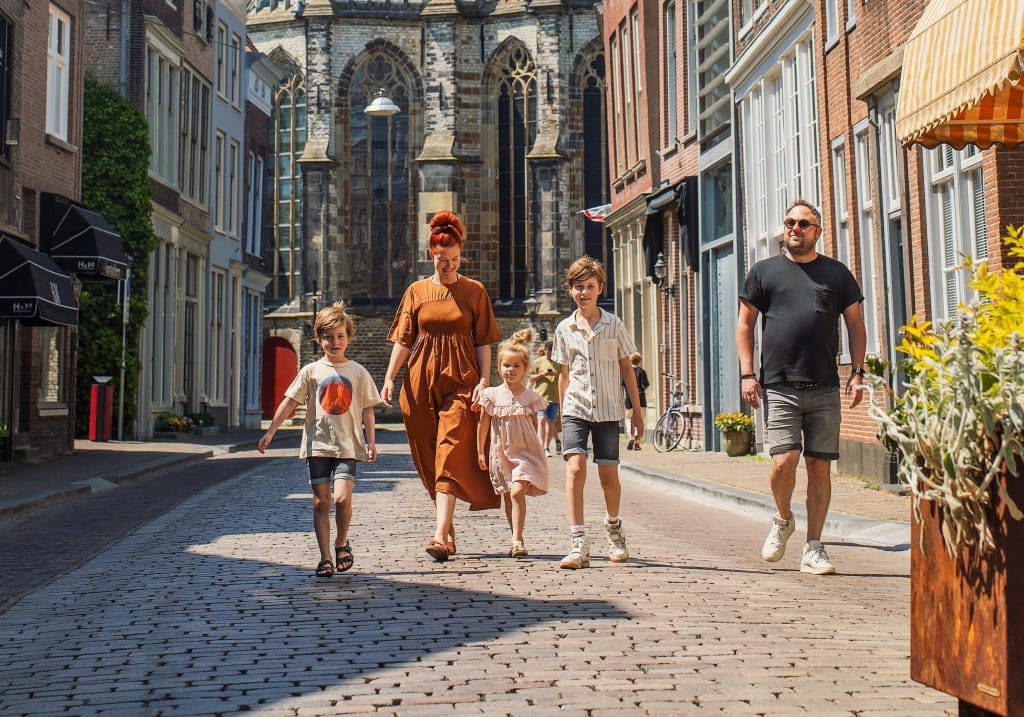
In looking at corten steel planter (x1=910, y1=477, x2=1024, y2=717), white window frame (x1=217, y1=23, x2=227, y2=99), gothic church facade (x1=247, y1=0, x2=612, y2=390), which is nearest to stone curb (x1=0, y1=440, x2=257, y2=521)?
corten steel planter (x1=910, y1=477, x2=1024, y2=717)

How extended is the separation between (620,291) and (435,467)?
2401 cm

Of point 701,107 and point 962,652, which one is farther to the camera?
point 701,107

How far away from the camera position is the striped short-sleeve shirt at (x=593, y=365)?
8.09 metres

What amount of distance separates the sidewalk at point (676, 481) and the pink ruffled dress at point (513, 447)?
2.60 meters

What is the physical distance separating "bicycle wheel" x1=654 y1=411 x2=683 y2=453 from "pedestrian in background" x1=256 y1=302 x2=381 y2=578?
16.9 meters

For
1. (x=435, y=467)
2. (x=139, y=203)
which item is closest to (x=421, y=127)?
(x=139, y=203)

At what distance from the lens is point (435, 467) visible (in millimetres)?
8289

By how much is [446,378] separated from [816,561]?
2.42m

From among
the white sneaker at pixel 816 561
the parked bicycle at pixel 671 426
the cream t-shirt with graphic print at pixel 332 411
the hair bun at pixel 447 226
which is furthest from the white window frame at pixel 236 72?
the white sneaker at pixel 816 561

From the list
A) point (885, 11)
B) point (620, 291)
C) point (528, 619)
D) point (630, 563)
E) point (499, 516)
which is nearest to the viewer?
point (528, 619)

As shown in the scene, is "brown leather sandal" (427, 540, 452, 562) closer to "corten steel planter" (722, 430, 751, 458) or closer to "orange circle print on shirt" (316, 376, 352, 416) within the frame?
"orange circle print on shirt" (316, 376, 352, 416)

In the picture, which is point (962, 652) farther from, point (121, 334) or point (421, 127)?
point (421, 127)

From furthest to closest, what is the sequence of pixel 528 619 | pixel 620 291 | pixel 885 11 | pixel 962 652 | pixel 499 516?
pixel 620 291, pixel 885 11, pixel 499 516, pixel 528 619, pixel 962 652

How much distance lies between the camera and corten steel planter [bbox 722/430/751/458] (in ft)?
68.3
